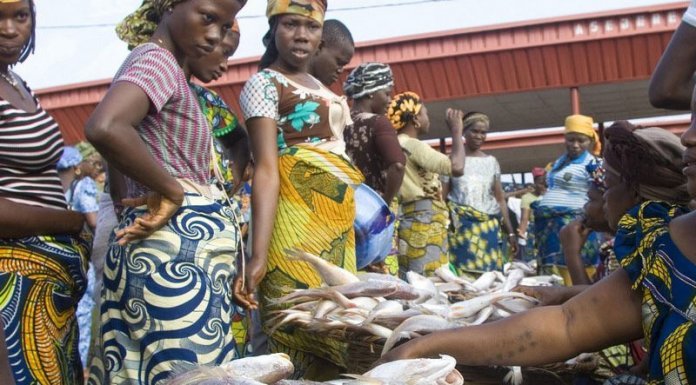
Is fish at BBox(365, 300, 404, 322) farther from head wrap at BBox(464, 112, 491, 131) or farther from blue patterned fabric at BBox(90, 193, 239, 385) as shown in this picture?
head wrap at BBox(464, 112, 491, 131)

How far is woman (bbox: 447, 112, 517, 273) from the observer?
864cm

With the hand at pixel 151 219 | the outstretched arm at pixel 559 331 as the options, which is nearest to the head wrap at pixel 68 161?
the hand at pixel 151 219

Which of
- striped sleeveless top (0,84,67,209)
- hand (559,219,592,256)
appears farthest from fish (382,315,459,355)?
hand (559,219,592,256)

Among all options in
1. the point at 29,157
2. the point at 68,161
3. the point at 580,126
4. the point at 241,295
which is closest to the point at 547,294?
the point at 241,295

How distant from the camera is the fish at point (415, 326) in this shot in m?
2.57

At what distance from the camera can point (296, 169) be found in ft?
11.9

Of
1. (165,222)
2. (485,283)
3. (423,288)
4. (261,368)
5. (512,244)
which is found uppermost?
(165,222)

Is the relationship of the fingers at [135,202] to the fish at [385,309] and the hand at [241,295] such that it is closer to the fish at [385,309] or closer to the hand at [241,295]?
the hand at [241,295]

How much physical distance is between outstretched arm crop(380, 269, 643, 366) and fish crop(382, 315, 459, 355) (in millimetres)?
248

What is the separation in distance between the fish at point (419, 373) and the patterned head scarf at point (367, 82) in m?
4.27

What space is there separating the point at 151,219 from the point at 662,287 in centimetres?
146

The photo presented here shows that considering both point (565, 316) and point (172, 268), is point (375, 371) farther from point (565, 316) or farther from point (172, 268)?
point (172, 268)

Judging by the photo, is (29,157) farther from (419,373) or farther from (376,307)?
(419,373)

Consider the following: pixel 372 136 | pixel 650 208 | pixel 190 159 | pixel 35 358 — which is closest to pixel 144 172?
pixel 190 159
